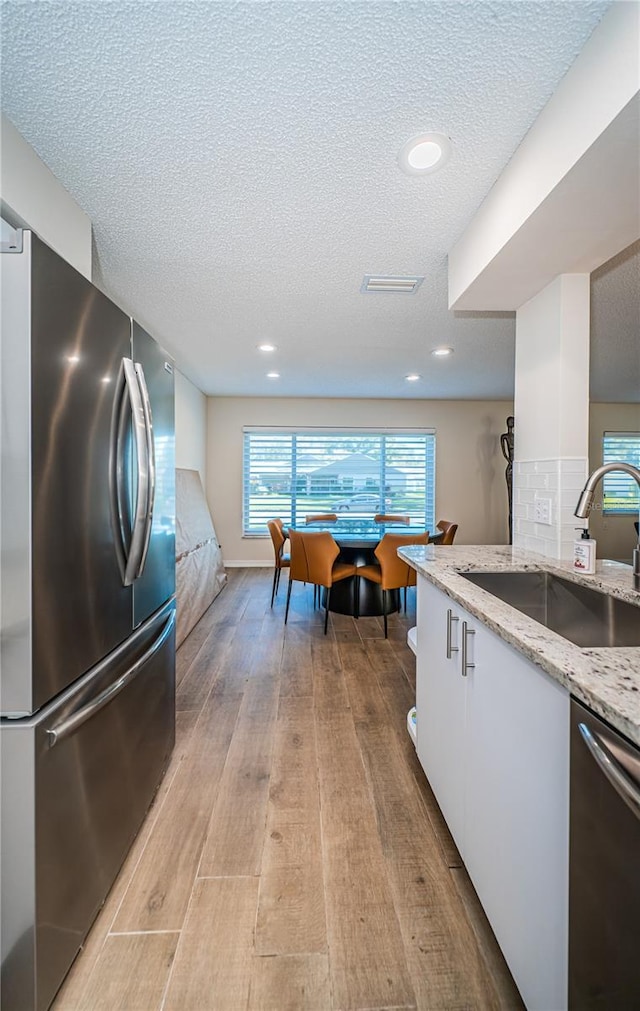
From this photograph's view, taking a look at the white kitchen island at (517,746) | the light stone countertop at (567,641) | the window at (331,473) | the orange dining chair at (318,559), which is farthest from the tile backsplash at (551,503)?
the window at (331,473)

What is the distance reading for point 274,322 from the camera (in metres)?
3.34

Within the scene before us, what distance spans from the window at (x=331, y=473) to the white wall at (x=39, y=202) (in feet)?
14.8

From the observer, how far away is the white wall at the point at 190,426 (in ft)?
16.2

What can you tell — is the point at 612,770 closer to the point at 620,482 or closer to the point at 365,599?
the point at 365,599

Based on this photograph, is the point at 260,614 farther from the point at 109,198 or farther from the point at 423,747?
the point at 109,198

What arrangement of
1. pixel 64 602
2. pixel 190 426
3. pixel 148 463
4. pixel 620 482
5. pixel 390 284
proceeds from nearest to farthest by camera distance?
pixel 64 602 → pixel 148 463 → pixel 390 284 → pixel 190 426 → pixel 620 482

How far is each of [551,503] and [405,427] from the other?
4706 millimetres

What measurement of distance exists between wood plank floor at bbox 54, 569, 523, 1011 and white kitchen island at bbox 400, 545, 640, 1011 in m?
0.18

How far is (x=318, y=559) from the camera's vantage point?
388 centimetres

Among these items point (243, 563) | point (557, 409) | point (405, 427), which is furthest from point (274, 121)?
point (243, 563)

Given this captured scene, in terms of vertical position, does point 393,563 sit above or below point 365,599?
above

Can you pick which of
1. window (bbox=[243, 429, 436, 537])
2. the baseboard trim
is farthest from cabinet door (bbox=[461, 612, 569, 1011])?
the baseboard trim

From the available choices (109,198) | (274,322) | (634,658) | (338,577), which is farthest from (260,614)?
(634,658)

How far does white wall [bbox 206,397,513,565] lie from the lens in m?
6.45
